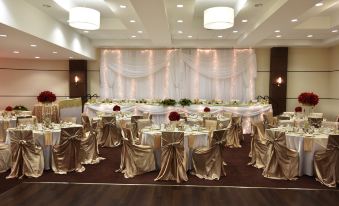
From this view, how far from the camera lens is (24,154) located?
17.1 ft

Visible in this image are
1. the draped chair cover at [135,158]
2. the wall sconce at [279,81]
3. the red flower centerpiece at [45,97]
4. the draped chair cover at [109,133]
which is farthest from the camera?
the wall sconce at [279,81]

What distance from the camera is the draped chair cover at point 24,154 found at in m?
5.16

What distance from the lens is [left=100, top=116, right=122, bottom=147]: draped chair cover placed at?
7.99 m

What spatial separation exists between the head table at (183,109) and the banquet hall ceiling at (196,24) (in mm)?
2132

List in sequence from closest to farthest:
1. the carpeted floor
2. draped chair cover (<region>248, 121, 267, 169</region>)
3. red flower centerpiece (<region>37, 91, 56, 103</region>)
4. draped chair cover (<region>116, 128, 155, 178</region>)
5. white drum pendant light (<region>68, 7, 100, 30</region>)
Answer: the carpeted floor → draped chair cover (<region>116, 128, 155, 178</region>) → draped chair cover (<region>248, 121, 267, 169</region>) → white drum pendant light (<region>68, 7, 100, 30</region>) → red flower centerpiece (<region>37, 91, 56, 103</region>)

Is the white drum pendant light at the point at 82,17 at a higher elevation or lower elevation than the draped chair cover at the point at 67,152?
higher

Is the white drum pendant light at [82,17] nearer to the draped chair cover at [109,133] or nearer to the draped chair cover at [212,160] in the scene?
the draped chair cover at [109,133]

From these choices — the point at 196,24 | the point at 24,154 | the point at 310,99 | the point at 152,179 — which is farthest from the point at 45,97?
the point at 310,99

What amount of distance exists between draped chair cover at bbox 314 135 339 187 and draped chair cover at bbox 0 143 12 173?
5.90 meters

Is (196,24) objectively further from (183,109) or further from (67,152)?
(67,152)

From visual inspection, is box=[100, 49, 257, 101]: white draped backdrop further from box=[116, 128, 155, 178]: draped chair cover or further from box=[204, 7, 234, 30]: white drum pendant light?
box=[116, 128, 155, 178]: draped chair cover

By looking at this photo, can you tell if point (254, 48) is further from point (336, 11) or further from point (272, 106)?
point (336, 11)

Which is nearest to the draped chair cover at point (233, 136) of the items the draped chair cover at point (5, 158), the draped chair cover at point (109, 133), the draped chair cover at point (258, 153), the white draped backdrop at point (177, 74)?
the draped chair cover at point (258, 153)

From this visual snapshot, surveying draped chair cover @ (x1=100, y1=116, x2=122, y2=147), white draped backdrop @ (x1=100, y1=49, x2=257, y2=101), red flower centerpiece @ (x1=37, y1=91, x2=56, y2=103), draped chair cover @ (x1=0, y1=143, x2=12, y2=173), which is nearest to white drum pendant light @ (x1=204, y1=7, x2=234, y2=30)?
draped chair cover @ (x1=100, y1=116, x2=122, y2=147)
